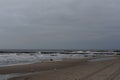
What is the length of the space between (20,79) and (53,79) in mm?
2538

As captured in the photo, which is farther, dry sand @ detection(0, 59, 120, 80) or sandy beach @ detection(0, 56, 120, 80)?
sandy beach @ detection(0, 56, 120, 80)

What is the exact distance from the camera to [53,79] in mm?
18531

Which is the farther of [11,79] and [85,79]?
[11,79]

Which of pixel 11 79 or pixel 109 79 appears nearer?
pixel 109 79

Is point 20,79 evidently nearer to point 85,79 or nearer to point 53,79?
point 53,79

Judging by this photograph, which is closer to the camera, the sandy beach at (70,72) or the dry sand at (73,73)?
the dry sand at (73,73)

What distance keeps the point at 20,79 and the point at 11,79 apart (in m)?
0.83

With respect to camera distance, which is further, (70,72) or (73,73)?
(70,72)

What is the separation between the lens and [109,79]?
17359mm

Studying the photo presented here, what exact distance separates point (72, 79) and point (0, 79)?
18.6 feet

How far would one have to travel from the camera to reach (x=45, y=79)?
18.8 metres

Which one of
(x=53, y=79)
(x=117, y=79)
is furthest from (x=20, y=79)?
(x=117, y=79)

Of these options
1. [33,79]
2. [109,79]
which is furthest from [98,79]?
[33,79]

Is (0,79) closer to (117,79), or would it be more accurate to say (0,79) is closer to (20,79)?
(20,79)
